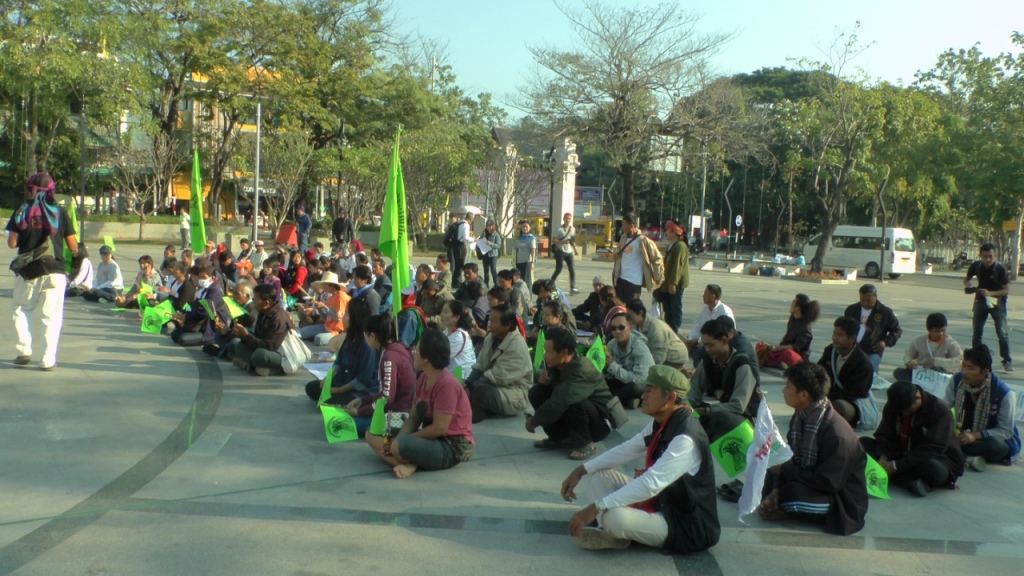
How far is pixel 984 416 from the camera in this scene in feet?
22.2

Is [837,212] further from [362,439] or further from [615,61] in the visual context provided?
[362,439]

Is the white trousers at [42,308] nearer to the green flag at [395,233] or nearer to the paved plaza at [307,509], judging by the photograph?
the paved plaza at [307,509]

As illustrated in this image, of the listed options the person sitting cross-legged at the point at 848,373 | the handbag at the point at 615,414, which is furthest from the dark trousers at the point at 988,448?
the handbag at the point at 615,414

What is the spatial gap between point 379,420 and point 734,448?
2.57m

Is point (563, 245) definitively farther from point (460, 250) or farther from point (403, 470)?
point (403, 470)

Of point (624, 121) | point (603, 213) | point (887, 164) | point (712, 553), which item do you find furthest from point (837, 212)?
point (603, 213)

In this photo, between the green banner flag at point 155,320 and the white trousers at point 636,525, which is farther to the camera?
the green banner flag at point 155,320

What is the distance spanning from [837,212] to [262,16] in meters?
24.0

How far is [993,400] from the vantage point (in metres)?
6.70

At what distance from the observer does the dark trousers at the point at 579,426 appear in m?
6.86

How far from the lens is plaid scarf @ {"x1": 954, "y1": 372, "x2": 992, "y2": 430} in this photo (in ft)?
22.0

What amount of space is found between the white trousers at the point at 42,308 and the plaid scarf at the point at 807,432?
7.10 m

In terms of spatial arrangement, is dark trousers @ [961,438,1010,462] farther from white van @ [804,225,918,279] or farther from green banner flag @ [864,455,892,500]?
white van @ [804,225,918,279]

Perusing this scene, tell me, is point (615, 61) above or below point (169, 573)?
above
